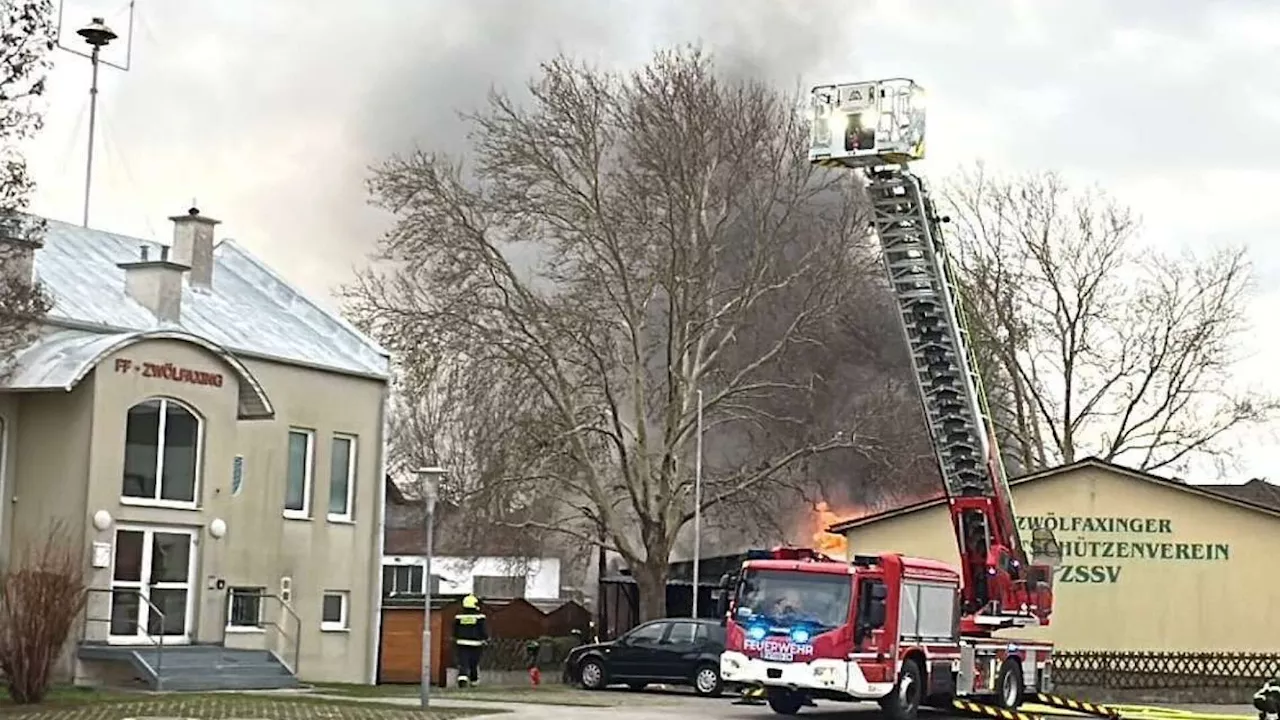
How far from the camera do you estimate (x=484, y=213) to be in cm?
4147

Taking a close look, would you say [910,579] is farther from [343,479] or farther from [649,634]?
[343,479]

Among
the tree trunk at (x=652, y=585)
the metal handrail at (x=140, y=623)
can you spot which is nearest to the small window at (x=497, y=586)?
the tree trunk at (x=652, y=585)

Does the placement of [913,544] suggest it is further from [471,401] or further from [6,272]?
[6,272]

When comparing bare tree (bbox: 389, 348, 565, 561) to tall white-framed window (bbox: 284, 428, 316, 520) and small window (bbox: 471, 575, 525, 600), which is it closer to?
tall white-framed window (bbox: 284, 428, 316, 520)

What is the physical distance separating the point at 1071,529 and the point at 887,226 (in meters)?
12.6

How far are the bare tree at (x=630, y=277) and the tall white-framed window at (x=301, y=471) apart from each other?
8353 millimetres

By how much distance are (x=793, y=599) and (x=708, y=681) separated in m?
7.76

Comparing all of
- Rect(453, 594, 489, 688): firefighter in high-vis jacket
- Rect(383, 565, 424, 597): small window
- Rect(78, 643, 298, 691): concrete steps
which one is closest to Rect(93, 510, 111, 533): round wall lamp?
Rect(78, 643, 298, 691): concrete steps

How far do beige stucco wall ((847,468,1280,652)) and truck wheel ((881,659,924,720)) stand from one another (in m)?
12.8

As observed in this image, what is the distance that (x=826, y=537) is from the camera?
137 feet

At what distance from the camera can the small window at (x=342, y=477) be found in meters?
33.1

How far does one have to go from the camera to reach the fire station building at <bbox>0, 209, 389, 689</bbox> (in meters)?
27.1

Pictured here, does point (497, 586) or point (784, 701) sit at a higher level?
point (784, 701)

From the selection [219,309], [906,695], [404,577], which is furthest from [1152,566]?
[404,577]
